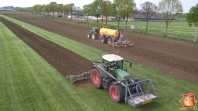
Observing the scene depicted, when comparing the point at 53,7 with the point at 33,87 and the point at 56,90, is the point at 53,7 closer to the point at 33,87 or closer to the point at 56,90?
the point at 33,87

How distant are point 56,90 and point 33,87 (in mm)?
1421

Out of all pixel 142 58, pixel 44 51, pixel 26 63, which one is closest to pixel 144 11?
pixel 142 58

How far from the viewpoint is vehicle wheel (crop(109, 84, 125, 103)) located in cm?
849

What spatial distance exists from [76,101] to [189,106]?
520 cm

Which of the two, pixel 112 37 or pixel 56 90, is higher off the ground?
pixel 112 37

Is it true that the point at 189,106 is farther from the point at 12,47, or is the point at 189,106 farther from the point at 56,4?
the point at 56,4

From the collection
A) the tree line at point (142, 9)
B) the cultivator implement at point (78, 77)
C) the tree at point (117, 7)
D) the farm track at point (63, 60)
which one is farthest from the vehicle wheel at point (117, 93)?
the tree at point (117, 7)

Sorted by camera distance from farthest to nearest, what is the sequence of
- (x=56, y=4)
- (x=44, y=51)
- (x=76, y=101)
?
(x=56, y=4) < (x=44, y=51) < (x=76, y=101)

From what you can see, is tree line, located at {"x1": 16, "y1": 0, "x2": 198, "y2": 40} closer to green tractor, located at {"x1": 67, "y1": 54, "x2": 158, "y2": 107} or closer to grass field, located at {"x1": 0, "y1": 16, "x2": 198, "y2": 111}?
grass field, located at {"x1": 0, "y1": 16, "x2": 198, "y2": 111}

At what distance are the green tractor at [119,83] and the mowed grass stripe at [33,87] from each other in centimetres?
145

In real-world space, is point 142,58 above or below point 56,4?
below

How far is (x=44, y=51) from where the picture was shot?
18.9m

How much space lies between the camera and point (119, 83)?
8859 millimetres

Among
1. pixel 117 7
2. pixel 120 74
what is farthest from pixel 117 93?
pixel 117 7
